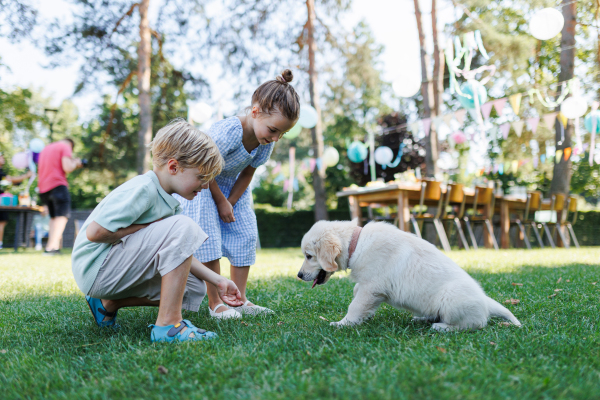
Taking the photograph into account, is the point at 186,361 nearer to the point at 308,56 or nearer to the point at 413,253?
the point at 413,253

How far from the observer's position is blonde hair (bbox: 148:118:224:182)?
2.06 meters

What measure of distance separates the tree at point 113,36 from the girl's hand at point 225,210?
9.74 metres

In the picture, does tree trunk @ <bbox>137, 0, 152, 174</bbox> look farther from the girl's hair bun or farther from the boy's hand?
the boy's hand

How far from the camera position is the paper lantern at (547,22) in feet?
25.8

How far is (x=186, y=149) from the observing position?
6.75ft

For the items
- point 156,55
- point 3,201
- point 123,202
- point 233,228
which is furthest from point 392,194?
point 156,55

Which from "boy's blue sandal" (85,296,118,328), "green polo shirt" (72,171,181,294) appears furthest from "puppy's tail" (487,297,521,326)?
"boy's blue sandal" (85,296,118,328)

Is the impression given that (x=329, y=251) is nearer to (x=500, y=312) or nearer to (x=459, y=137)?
(x=500, y=312)

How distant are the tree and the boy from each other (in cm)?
1019

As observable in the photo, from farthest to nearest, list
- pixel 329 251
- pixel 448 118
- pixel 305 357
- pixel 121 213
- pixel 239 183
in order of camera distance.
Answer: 1. pixel 448 118
2. pixel 239 183
3. pixel 329 251
4. pixel 121 213
5. pixel 305 357

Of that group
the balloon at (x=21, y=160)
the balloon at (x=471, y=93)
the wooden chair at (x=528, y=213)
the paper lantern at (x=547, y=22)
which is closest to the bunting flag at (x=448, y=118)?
the balloon at (x=471, y=93)

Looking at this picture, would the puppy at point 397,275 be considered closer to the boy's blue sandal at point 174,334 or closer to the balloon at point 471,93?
the boy's blue sandal at point 174,334

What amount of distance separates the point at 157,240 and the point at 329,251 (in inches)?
37.6

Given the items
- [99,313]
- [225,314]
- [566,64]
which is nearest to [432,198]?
[225,314]
